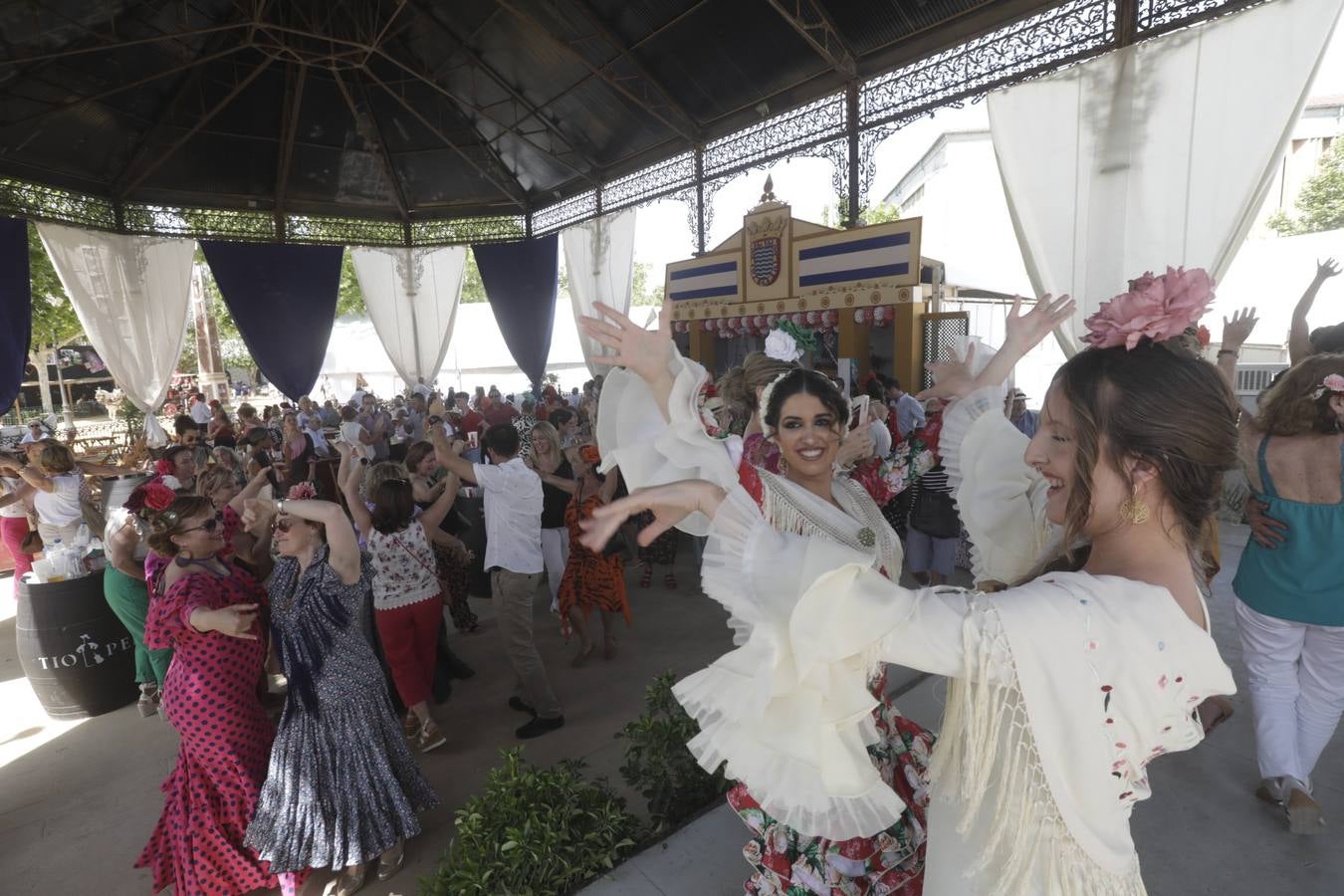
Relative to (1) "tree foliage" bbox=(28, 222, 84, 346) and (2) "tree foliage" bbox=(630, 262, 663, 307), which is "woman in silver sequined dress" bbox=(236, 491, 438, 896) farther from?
(2) "tree foliage" bbox=(630, 262, 663, 307)

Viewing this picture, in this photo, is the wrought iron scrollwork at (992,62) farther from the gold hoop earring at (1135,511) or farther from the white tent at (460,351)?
the white tent at (460,351)

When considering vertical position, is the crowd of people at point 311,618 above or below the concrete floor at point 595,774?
above

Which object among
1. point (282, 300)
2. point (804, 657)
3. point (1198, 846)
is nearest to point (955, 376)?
point (804, 657)

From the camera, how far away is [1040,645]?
32.8 inches

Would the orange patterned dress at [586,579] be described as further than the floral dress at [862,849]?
Yes

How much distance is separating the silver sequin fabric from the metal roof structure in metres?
6.68

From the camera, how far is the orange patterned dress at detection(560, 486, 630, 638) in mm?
4164

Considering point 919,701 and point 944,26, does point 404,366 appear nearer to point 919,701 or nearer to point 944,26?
point 944,26

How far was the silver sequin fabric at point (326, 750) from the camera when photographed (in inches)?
91.4

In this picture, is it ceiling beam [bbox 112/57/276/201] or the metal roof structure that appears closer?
the metal roof structure

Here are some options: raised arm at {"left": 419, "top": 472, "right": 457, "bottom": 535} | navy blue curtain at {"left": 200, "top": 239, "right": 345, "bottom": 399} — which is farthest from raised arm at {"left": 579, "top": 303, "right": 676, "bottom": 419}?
navy blue curtain at {"left": 200, "top": 239, "right": 345, "bottom": 399}

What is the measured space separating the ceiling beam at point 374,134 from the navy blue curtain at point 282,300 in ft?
4.59

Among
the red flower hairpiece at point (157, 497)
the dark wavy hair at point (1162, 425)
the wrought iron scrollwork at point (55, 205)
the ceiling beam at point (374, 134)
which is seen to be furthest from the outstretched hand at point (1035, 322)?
the wrought iron scrollwork at point (55, 205)

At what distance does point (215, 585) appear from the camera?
7.52 ft
